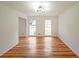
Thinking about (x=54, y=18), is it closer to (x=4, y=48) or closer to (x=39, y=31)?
(x=39, y=31)

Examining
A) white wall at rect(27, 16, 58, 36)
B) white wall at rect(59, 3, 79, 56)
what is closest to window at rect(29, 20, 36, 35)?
white wall at rect(27, 16, 58, 36)

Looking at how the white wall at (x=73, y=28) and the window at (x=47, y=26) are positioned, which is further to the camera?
the window at (x=47, y=26)

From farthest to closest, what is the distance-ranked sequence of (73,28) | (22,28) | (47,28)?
(47,28)
(22,28)
(73,28)

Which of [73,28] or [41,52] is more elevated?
[73,28]

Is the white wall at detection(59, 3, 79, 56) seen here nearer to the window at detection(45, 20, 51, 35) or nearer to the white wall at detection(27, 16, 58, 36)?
the white wall at detection(27, 16, 58, 36)

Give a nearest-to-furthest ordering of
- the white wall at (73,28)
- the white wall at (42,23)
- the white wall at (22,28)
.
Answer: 1. the white wall at (73,28)
2. the white wall at (22,28)
3. the white wall at (42,23)

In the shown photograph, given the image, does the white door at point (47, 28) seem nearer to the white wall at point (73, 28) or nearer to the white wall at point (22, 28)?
the white wall at point (22, 28)

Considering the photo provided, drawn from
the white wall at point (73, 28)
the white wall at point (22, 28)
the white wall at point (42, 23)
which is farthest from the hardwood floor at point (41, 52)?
the white wall at point (42, 23)

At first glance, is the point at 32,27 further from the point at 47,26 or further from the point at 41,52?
the point at 41,52

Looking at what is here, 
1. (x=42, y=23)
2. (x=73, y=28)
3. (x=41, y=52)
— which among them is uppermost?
(x=42, y=23)

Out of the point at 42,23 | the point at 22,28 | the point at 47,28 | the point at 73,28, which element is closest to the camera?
the point at 73,28

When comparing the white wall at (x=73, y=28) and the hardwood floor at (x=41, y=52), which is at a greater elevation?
the white wall at (x=73, y=28)

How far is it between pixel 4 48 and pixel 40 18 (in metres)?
7.94

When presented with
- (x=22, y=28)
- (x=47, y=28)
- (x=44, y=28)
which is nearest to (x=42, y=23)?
(x=44, y=28)
